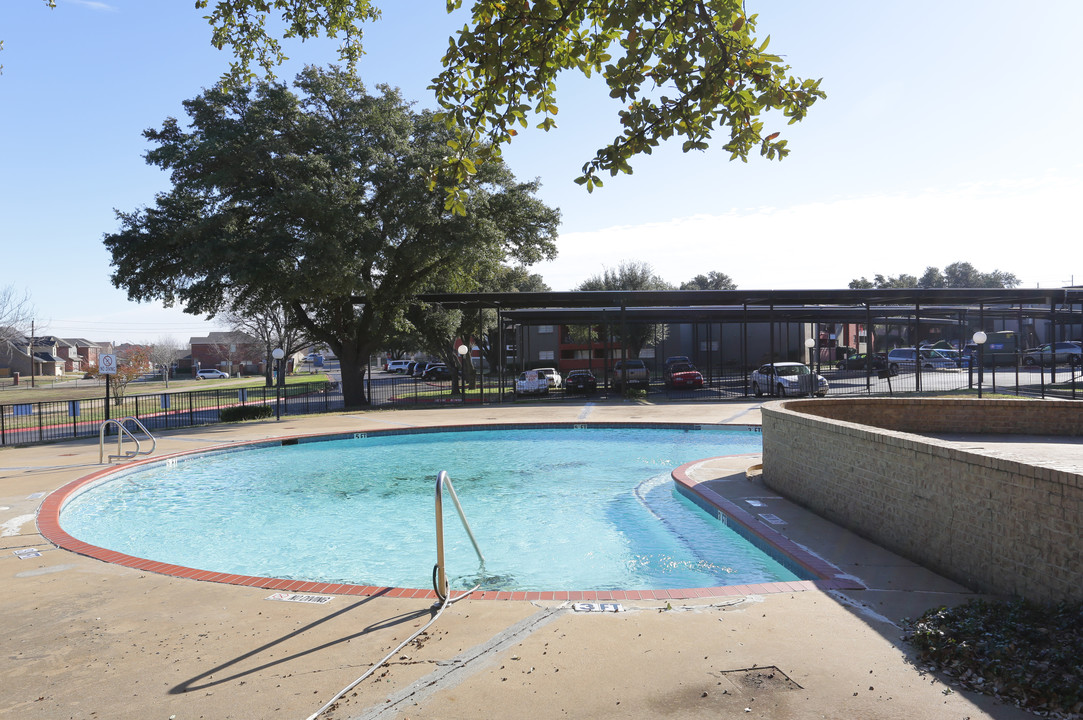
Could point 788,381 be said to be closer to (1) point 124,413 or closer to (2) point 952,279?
(1) point 124,413

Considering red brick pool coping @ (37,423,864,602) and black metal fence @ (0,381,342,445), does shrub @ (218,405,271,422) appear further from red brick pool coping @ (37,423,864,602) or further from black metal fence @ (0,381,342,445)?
red brick pool coping @ (37,423,864,602)

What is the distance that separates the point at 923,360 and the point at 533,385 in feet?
93.8

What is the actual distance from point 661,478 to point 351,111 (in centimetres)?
1961

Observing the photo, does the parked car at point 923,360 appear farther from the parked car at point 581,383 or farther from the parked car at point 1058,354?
the parked car at point 581,383

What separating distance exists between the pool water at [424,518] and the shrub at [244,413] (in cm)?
619

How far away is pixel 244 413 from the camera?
870 inches

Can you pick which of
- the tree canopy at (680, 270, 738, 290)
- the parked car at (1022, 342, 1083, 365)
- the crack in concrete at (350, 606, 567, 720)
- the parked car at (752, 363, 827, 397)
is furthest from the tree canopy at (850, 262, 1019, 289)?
the crack in concrete at (350, 606, 567, 720)

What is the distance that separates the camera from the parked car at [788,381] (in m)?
25.6

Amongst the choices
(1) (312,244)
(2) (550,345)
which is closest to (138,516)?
(1) (312,244)

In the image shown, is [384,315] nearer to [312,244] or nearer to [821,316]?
[312,244]

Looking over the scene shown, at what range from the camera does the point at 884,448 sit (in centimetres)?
682

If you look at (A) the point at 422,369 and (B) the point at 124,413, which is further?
(A) the point at 422,369

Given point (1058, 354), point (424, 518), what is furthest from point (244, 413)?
point (1058, 354)

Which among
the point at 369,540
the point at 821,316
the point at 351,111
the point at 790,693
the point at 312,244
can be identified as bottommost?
the point at 369,540
